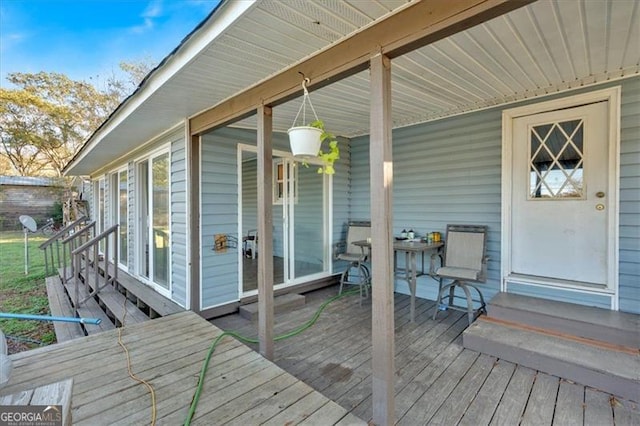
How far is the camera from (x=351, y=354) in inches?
104

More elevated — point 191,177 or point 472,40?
point 472,40

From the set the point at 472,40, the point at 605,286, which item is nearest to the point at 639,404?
the point at 605,286

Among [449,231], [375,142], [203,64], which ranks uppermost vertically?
[203,64]

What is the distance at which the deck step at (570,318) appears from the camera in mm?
2332

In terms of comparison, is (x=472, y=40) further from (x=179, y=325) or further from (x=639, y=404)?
(x=179, y=325)

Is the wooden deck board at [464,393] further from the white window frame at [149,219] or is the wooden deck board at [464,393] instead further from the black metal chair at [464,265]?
the white window frame at [149,219]

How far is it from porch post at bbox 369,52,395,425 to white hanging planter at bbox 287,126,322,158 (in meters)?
0.46

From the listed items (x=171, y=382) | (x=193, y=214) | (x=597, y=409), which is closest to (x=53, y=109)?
(x=193, y=214)

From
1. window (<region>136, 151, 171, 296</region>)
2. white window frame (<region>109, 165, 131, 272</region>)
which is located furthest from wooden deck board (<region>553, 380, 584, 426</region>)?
white window frame (<region>109, 165, 131, 272</region>)

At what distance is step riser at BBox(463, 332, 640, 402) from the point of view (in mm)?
1954

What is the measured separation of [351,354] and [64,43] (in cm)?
1796

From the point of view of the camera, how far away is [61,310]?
4469 millimetres

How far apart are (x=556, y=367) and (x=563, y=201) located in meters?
1.65

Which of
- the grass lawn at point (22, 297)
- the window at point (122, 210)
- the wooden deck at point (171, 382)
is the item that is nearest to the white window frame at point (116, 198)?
the window at point (122, 210)
